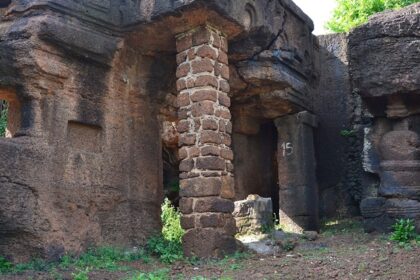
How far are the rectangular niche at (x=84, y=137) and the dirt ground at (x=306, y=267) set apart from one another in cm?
156

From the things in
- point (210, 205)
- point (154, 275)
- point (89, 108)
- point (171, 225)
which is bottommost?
point (154, 275)

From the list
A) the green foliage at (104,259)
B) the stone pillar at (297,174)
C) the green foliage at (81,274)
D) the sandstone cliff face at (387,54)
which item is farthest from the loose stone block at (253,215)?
the green foliage at (81,274)

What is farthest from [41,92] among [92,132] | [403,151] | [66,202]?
[403,151]

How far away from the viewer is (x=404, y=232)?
620 cm

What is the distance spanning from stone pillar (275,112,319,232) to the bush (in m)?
3.41

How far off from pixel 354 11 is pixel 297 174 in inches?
337

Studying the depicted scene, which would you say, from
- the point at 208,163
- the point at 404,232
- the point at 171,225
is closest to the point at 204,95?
the point at 208,163

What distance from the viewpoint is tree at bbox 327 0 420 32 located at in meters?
15.5

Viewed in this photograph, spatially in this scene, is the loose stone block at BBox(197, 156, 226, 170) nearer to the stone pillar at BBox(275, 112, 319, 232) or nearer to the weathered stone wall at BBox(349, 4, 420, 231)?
the weathered stone wall at BBox(349, 4, 420, 231)

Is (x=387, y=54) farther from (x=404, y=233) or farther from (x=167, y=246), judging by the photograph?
(x=167, y=246)

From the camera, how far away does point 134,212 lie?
6.90m

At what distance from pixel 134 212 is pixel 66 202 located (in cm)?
110

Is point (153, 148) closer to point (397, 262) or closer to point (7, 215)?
point (7, 215)

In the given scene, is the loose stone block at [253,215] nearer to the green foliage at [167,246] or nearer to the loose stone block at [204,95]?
the green foliage at [167,246]
